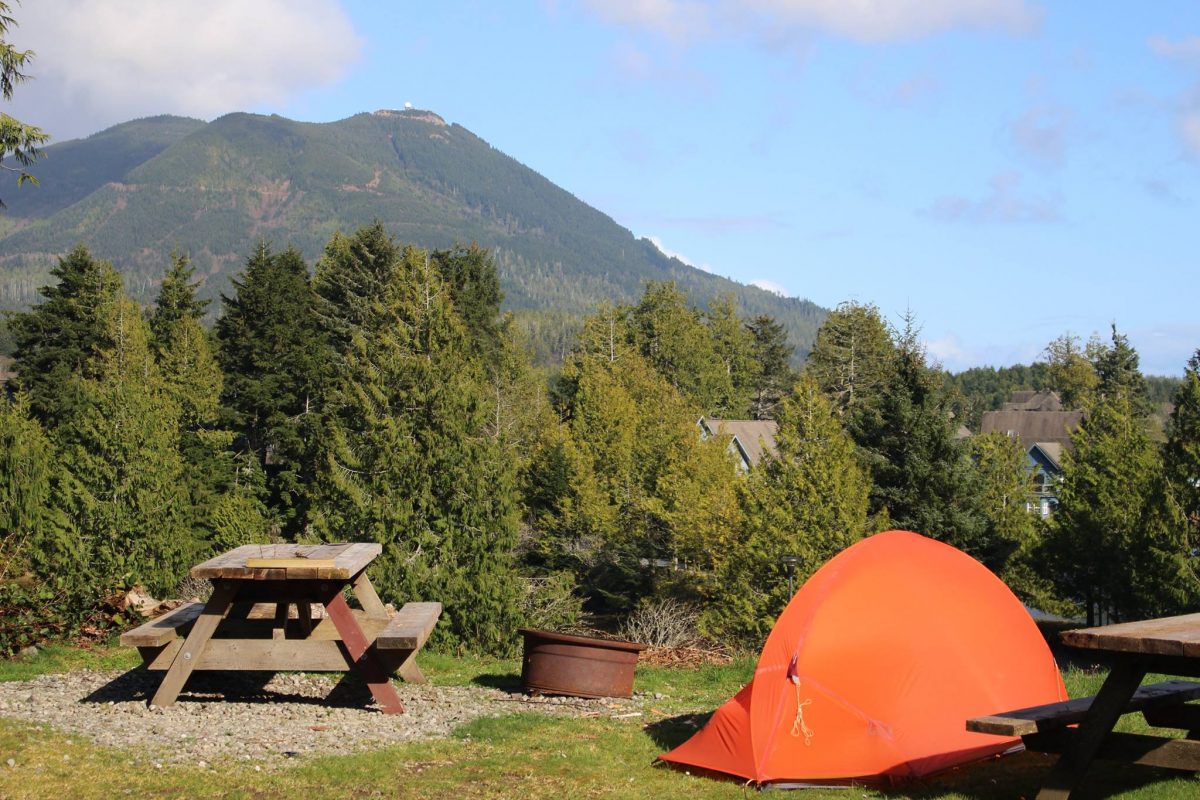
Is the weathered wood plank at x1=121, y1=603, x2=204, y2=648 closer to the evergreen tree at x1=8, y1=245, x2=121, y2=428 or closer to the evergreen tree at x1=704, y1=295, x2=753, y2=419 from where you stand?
the evergreen tree at x1=8, y1=245, x2=121, y2=428

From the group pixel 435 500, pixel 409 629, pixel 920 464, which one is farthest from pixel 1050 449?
pixel 409 629

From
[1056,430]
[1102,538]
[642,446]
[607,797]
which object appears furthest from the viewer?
[1056,430]

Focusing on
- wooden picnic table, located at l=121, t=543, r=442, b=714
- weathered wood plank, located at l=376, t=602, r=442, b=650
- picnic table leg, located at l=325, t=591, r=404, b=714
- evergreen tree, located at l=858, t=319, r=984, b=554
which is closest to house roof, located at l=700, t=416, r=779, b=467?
evergreen tree, located at l=858, t=319, r=984, b=554

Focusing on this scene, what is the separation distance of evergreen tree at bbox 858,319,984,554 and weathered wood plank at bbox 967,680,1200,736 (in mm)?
26076

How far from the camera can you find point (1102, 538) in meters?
32.1

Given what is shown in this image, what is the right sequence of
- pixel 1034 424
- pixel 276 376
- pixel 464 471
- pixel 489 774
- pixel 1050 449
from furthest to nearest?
pixel 1034 424
pixel 1050 449
pixel 276 376
pixel 464 471
pixel 489 774

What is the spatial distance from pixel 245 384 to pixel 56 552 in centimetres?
2336

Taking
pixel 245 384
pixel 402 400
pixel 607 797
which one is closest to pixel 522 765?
pixel 607 797

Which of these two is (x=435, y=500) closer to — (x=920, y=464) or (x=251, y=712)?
(x=251, y=712)

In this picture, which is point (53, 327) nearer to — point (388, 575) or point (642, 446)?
point (642, 446)

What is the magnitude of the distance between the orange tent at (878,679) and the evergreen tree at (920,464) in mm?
24733

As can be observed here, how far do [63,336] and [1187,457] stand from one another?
3868 cm

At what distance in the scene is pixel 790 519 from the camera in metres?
25.8

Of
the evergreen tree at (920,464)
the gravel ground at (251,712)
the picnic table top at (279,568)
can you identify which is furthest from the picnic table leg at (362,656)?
the evergreen tree at (920,464)
